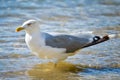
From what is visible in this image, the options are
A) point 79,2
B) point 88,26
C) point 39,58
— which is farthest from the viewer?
point 79,2

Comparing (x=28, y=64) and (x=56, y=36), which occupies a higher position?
(x=56, y=36)

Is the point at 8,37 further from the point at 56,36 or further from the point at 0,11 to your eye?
the point at 0,11

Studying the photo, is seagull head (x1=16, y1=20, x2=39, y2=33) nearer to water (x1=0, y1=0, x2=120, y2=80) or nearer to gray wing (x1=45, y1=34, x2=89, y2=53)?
gray wing (x1=45, y1=34, x2=89, y2=53)

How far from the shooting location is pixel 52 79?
621cm

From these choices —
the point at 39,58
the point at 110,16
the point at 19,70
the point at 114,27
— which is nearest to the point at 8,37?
the point at 39,58

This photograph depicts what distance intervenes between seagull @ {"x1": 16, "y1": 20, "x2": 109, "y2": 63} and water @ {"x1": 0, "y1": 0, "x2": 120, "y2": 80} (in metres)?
0.25

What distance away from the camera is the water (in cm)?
646

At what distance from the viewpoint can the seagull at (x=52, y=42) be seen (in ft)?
21.6

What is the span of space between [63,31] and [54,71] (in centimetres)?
206

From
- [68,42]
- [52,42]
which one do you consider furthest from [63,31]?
[52,42]

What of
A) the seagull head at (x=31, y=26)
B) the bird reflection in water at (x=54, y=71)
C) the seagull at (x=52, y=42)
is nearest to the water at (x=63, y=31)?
the bird reflection in water at (x=54, y=71)

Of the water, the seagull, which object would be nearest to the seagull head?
A: the seagull

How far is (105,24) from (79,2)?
94.8 inches

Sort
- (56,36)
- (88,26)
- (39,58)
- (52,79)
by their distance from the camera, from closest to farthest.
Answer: (52,79) → (56,36) → (39,58) → (88,26)
